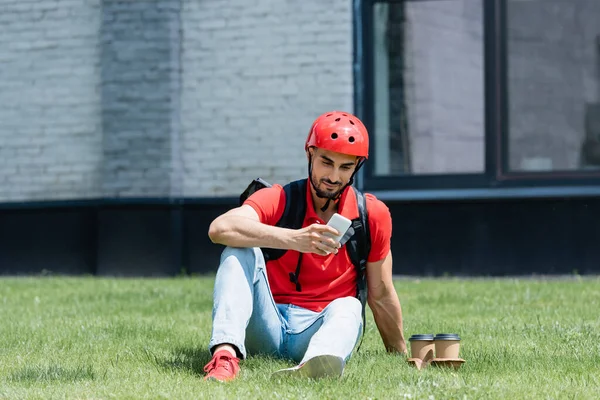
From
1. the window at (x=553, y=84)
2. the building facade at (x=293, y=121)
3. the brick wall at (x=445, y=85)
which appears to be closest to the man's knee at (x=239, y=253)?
the building facade at (x=293, y=121)

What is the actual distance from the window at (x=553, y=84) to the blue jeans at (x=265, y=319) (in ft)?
23.1

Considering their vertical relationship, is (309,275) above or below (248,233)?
below

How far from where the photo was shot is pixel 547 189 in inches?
482

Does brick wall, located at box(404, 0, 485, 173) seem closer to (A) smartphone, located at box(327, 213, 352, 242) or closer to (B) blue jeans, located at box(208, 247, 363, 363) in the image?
(B) blue jeans, located at box(208, 247, 363, 363)

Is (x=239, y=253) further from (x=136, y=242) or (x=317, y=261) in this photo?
(x=136, y=242)

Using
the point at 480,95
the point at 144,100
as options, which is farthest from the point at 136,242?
the point at 480,95

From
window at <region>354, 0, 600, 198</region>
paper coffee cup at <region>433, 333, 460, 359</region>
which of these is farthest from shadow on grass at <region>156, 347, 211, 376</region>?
window at <region>354, 0, 600, 198</region>

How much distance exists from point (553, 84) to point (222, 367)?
26.6ft

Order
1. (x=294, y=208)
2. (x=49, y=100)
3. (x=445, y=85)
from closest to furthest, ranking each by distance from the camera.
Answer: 1. (x=294, y=208)
2. (x=445, y=85)
3. (x=49, y=100)

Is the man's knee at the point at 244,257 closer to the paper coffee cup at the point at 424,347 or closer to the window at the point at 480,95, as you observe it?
the paper coffee cup at the point at 424,347

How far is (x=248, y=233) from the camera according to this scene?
5.59 meters

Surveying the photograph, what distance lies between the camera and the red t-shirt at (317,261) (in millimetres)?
5867

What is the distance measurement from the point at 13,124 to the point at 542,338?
8908 mm

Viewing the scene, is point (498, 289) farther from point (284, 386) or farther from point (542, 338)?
point (284, 386)
